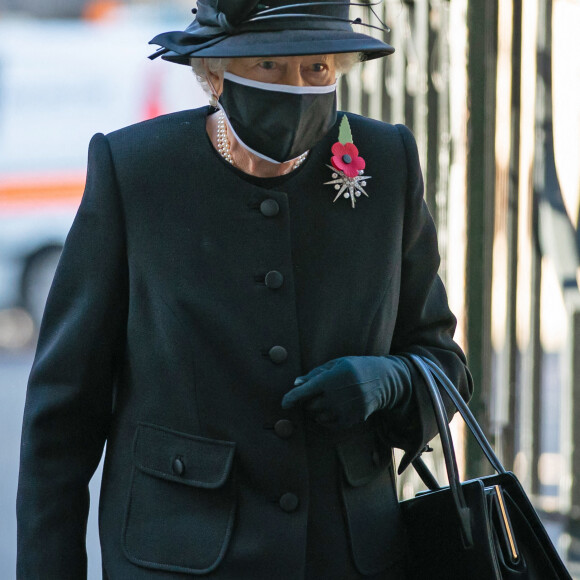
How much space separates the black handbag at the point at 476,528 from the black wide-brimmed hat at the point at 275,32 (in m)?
0.54

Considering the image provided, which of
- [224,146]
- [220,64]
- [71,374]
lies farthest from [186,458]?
[220,64]

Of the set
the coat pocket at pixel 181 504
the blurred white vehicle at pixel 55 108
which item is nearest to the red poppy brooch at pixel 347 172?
the coat pocket at pixel 181 504

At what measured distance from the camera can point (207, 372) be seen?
6.02 feet

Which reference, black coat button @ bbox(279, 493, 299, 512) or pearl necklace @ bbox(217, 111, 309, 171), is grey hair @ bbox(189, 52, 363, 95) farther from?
black coat button @ bbox(279, 493, 299, 512)

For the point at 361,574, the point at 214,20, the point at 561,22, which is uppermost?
the point at 561,22

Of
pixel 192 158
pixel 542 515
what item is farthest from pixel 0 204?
pixel 192 158

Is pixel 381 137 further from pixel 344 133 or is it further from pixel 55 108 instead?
pixel 55 108

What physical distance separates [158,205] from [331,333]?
0.36 metres

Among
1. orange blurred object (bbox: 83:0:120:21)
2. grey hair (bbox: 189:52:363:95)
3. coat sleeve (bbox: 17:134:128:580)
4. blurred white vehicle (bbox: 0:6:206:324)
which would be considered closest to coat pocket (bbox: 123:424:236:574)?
coat sleeve (bbox: 17:134:128:580)

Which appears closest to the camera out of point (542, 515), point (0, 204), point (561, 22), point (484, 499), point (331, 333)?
point (484, 499)

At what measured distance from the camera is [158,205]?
1887 millimetres

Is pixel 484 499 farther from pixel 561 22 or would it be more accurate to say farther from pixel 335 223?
pixel 561 22

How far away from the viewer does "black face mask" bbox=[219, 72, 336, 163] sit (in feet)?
5.95

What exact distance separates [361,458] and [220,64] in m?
0.69
